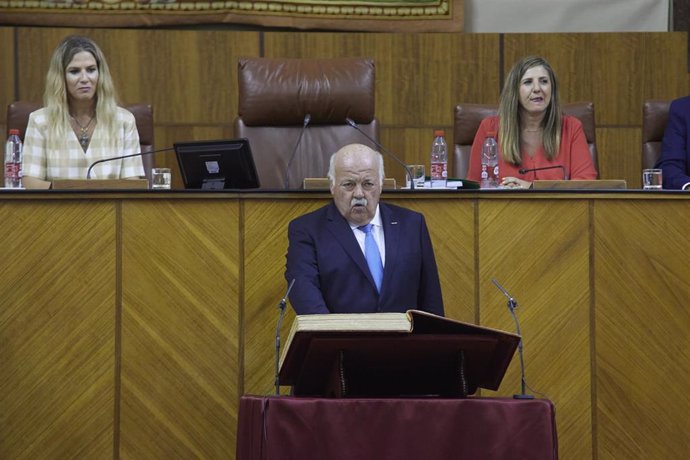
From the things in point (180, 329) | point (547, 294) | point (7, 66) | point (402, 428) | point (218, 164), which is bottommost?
point (402, 428)

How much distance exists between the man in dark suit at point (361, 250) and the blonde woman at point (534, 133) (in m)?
1.17

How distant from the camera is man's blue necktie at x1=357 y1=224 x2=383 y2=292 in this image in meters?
3.55

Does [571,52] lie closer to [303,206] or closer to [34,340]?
[303,206]

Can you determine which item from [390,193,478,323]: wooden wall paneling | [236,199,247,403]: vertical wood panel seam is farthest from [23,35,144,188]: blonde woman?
[390,193,478,323]: wooden wall paneling

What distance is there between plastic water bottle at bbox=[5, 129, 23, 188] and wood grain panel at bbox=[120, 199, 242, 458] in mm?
687

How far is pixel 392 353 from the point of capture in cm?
276

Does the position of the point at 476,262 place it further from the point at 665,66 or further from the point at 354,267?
the point at 665,66

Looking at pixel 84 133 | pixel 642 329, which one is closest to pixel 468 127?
pixel 642 329

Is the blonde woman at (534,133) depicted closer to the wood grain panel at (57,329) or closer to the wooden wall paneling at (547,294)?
the wooden wall paneling at (547,294)

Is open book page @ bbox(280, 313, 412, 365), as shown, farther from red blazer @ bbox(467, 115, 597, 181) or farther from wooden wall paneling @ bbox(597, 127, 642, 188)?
wooden wall paneling @ bbox(597, 127, 642, 188)

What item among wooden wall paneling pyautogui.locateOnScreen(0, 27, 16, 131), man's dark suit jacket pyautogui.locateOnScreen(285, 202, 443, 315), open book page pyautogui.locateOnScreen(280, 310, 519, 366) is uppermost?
wooden wall paneling pyautogui.locateOnScreen(0, 27, 16, 131)

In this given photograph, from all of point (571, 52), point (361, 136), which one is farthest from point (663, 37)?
point (361, 136)

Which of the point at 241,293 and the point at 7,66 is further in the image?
the point at 7,66

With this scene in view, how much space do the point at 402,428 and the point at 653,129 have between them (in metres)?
2.79
